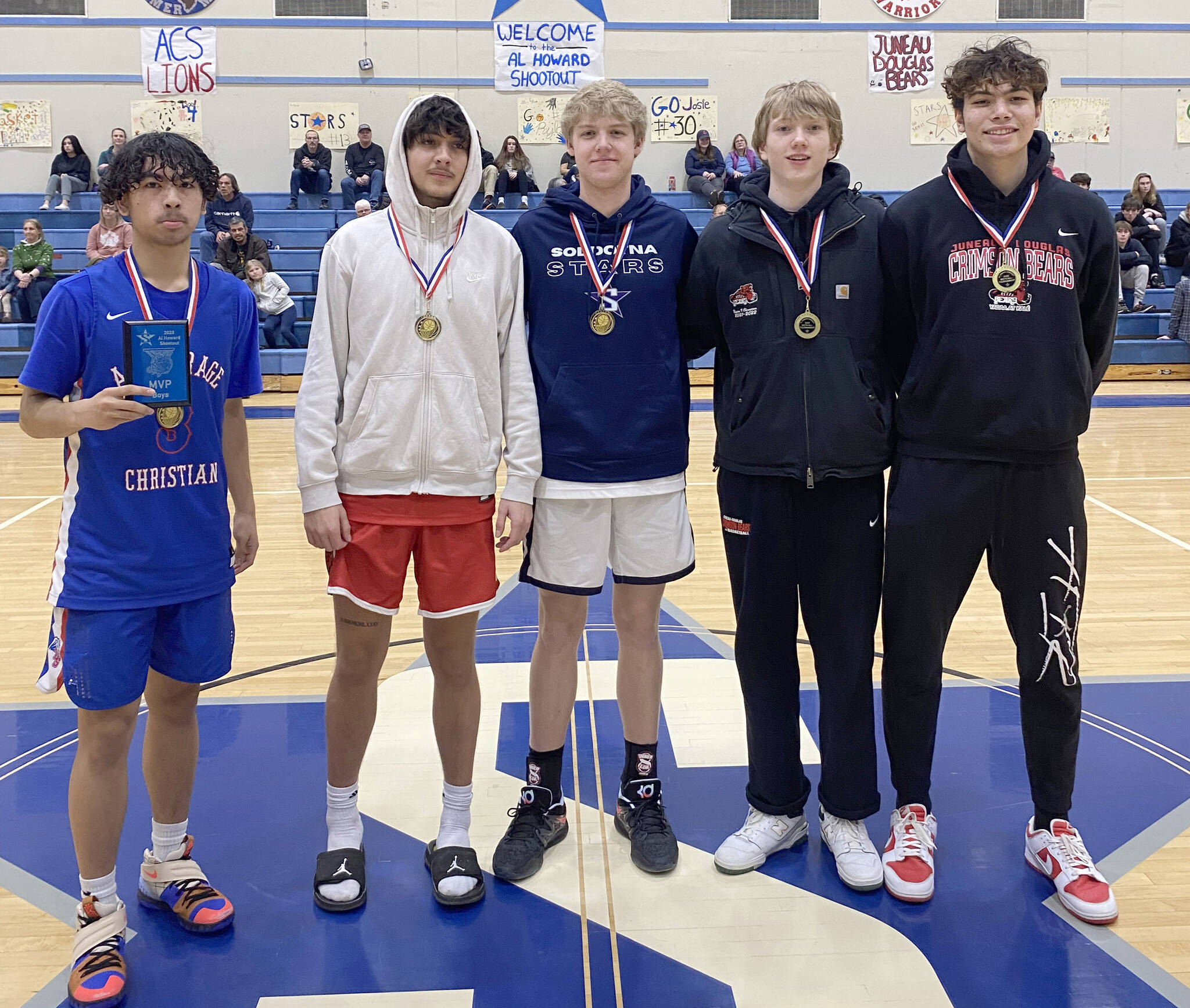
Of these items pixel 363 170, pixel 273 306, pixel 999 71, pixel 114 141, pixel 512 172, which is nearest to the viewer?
pixel 999 71

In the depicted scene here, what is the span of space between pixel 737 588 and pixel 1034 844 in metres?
0.89

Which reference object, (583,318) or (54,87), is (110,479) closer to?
(583,318)

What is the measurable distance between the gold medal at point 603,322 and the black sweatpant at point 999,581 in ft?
2.34

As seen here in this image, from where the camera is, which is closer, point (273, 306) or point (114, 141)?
point (273, 306)

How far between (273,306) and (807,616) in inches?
393

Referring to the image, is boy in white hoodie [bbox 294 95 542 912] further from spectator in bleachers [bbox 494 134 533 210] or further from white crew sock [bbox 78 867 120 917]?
spectator in bleachers [bbox 494 134 533 210]

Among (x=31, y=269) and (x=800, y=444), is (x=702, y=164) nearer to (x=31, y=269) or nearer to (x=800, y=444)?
(x=31, y=269)

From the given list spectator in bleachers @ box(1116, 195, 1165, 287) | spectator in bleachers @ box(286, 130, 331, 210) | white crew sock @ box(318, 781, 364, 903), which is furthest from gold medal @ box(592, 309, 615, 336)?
spectator in bleachers @ box(286, 130, 331, 210)

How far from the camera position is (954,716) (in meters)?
3.39

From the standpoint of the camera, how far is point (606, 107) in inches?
94.1

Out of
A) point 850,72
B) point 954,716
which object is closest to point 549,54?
point 850,72

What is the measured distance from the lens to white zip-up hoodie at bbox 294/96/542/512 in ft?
7.55

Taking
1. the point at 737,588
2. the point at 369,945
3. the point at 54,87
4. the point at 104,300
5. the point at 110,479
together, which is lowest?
the point at 369,945

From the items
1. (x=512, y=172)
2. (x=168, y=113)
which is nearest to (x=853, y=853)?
(x=512, y=172)
